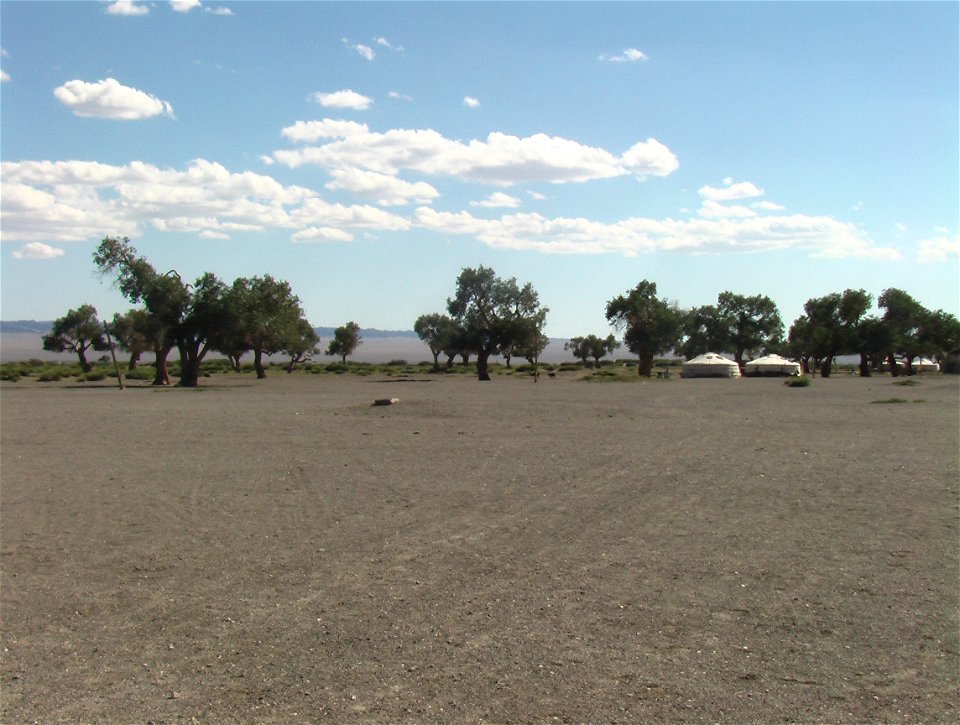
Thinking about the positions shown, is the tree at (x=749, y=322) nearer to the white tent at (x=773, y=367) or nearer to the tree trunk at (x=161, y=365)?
the white tent at (x=773, y=367)

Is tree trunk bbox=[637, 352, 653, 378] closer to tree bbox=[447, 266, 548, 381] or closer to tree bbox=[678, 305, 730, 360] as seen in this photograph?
tree bbox=[447, 266, 548, 381]

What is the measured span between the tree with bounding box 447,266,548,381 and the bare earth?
5267 centimetres

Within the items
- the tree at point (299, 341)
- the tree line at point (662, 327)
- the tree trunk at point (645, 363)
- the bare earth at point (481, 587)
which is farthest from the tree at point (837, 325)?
the bare earth at point (481, 587)

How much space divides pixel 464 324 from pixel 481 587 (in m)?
64.1

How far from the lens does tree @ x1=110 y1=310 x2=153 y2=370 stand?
52.7 metres

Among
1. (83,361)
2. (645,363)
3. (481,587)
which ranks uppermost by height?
(645,363)

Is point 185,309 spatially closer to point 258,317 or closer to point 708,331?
point 258,317

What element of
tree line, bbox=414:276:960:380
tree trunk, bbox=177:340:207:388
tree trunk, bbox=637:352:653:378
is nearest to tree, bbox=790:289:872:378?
tree line, bbox=414:276:960:380

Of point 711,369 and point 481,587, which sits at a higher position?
point 711,369

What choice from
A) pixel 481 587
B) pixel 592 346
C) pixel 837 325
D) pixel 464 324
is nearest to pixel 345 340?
pixel 592 346

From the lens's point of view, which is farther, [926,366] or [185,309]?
[926,366]

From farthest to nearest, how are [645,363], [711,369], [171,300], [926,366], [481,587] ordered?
[926,366] → [645,363] → [711,369] → [171,300] → [481,587]

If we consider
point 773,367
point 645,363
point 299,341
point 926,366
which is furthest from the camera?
point 926,366

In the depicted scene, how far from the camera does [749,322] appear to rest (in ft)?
390
